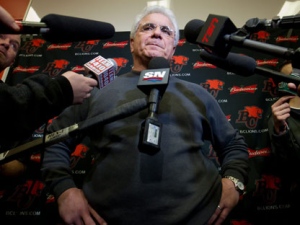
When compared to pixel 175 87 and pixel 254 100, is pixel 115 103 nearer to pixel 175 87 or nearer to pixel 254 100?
pixel 175 87

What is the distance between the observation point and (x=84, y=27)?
782 mm

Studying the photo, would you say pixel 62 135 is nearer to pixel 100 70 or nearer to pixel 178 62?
pixel 100 70

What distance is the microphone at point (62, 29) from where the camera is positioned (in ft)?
2.11

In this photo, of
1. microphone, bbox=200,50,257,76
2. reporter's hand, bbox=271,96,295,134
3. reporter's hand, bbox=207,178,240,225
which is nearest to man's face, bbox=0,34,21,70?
microphone, bbox=200,50,257,76

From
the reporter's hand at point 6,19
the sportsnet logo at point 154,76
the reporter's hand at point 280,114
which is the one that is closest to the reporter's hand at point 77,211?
the sportsnet logo at point 154,76

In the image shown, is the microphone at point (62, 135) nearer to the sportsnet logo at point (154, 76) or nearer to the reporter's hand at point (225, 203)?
the sportsnet logo at point (154, 76)

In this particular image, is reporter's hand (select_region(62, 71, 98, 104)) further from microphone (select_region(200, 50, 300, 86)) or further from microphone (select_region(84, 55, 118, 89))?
microphone (select_region(200, 50, 300, 86))

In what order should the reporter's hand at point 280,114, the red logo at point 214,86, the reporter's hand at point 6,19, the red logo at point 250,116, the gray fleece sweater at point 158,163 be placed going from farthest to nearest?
the red logo at point 214,86, the red logo at point 250,116, the reporter's hand at point 280,114, the gray fleece sweater at point 158,163, the reporter's hand at point 6,19

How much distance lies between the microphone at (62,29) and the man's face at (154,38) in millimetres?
605

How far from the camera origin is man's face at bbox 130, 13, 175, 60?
4.74 ft

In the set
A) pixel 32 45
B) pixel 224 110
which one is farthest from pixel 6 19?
pixel 32 45

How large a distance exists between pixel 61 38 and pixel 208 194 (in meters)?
0.69

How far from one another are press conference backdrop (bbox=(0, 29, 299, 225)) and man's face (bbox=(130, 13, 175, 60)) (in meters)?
0.39

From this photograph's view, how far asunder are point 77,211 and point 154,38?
0.88 meters
